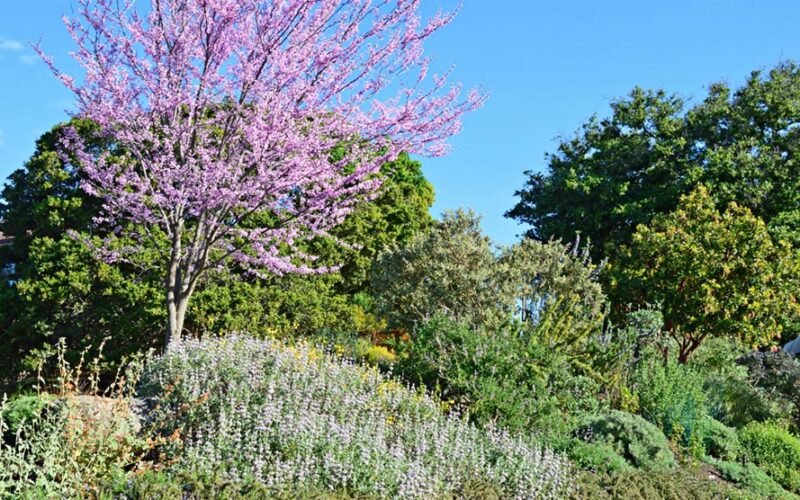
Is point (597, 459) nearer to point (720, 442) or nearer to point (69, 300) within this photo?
point (720, 442)

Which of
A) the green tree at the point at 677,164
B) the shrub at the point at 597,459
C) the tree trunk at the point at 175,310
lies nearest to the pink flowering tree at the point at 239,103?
the tree trunk at the point at 175,310

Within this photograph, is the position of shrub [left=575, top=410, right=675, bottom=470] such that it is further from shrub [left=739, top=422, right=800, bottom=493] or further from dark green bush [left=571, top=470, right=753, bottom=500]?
shrub [left=739, top=422, right=800, bottom=493]

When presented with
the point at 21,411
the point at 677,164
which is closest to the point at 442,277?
the point at 21,411

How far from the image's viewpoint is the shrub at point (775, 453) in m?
8.15

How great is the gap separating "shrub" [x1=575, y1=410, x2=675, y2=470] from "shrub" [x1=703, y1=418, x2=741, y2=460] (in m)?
1.35

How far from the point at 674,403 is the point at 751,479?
122 cm

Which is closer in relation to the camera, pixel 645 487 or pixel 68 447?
pixel 68 447

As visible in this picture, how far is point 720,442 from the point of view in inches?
324

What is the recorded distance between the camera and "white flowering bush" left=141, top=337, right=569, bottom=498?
483 centimetres

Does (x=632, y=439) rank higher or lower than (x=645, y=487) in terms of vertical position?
higher

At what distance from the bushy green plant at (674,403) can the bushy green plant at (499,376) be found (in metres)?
0.86

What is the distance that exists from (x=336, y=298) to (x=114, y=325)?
13.1 ft

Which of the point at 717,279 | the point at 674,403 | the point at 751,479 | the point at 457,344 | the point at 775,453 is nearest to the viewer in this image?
the point at 751,479

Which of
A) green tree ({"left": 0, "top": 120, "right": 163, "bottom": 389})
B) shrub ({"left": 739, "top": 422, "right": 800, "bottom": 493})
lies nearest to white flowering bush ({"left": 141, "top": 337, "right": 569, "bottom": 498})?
shrub ({"left": 739, "top": 422, "right": 800, "bottom": 493})
